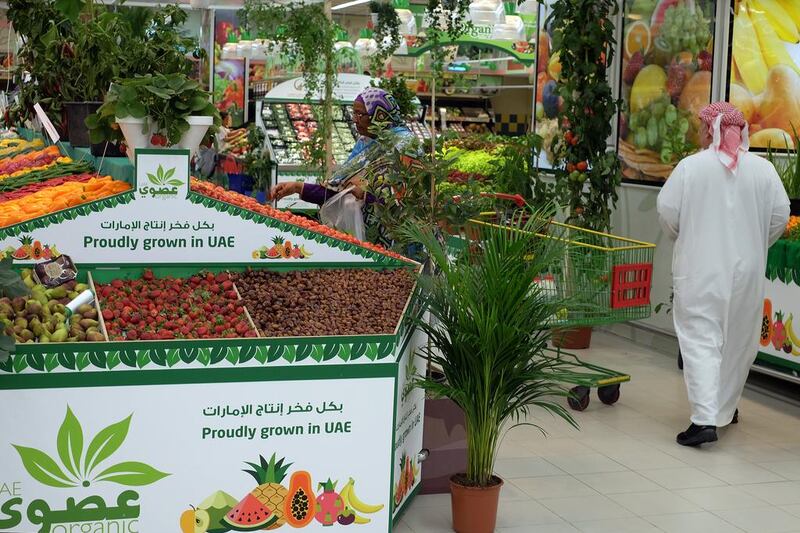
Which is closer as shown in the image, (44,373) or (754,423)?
(44,373)

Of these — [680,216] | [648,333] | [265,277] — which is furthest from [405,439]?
[648,333]

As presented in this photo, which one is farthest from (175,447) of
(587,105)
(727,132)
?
(587,105)

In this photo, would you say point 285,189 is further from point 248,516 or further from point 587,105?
point 587,105

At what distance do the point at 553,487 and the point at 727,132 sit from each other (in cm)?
226

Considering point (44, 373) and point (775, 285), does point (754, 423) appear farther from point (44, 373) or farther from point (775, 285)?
point (44, 373)

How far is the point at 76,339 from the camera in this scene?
12.0ft

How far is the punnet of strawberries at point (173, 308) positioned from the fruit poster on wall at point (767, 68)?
4.81 metres

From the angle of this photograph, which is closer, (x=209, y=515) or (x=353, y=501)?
(x=209, y=515)

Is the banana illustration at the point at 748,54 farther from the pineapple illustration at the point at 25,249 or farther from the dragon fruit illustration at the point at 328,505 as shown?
the pineapple illustration at the point at 25,249

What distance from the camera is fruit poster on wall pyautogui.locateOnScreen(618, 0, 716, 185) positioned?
8.42 m

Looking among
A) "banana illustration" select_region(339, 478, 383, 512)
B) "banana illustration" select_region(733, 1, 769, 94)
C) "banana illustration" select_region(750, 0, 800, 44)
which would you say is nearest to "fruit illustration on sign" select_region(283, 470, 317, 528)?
"banana illustration" select_region(339, 478, 383, 512)

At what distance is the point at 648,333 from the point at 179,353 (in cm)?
600

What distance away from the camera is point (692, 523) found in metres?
4.76

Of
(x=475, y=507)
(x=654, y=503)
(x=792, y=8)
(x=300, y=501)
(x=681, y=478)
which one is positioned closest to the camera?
(x=300, y=501)
